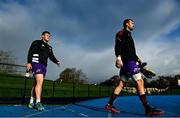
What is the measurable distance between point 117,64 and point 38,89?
2.03 m

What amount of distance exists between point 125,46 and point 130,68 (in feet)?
1.82

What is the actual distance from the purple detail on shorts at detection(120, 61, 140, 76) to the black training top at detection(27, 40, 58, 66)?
2128mm

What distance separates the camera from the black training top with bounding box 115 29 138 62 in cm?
691

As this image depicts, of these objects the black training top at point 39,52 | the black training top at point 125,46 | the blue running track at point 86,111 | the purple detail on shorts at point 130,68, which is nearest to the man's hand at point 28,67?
the black training top at point 39,52

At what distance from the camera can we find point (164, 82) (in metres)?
106

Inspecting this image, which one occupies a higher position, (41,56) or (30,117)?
(41,56)

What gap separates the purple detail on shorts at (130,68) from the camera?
6678 millimetres

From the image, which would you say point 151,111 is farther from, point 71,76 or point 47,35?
point 71,76

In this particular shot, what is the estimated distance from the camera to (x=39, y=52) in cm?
804

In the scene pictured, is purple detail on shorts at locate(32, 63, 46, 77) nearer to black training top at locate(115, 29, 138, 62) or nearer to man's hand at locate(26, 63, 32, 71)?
man's hand at locate(26, 63, 32, 71)

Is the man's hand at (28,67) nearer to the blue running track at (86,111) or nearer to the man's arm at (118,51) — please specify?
the blue running track at (86,111)

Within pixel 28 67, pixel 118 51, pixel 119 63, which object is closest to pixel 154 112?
pixel 119 63

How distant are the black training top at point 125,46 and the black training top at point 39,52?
1.97 meters

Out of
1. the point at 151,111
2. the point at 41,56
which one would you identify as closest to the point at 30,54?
the point at 41,56
